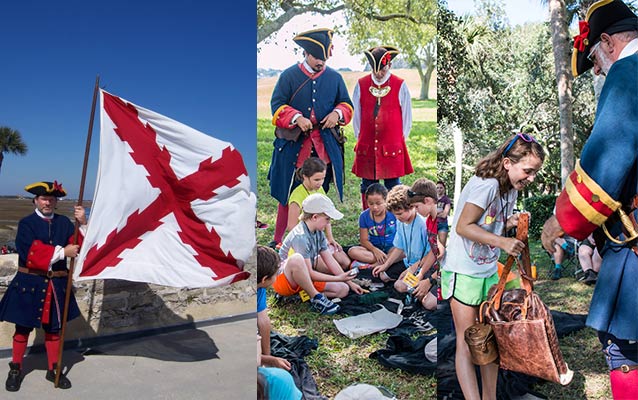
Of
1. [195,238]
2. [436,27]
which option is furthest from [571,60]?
[195,238]

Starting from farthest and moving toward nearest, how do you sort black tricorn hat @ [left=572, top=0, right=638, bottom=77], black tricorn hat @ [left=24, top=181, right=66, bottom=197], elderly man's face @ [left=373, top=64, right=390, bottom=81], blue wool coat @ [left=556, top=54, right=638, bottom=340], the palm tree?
the palm tree < black tricorn hat @ [left=24, top=181, right=66, bottom=197] < elderly man's face @ [left=373, top=64, right=390, bottom=81] < black tricorn hat @ [left=572, top=0, right=638, bottom=77] < blue wool coat @ [left=556, top=54, right=638, bottom=340]

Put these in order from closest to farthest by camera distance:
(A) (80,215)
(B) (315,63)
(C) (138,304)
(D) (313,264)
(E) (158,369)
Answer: (B) (315,63)
(D) (313,264)
(A) (80,215)
(E) (158,369)
(C) (138,304)

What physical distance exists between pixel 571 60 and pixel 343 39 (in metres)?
1.15

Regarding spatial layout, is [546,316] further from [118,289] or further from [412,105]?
[118,289]

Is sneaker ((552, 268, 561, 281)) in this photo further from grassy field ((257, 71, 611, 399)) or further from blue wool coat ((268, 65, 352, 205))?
blue wool coat ((268, 65, 352, 205))

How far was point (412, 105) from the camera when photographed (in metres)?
3.33

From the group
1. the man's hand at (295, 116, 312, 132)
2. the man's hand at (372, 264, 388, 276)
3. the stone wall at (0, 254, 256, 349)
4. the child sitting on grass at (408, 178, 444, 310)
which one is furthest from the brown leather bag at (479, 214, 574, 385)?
the stone wall at (0, 254, 256, 349)

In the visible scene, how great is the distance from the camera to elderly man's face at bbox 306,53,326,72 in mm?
3521

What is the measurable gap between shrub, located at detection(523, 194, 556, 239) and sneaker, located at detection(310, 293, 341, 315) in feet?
3.72

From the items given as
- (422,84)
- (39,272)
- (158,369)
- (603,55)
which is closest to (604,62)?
(603,55)

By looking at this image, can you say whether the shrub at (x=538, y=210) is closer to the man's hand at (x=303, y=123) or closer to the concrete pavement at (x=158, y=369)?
the man's hand at (x=303, y=123)

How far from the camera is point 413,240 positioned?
3391mm

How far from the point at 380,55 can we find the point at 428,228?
905 millimetres

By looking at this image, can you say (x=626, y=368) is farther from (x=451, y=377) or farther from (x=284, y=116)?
(x=284, y=116)
